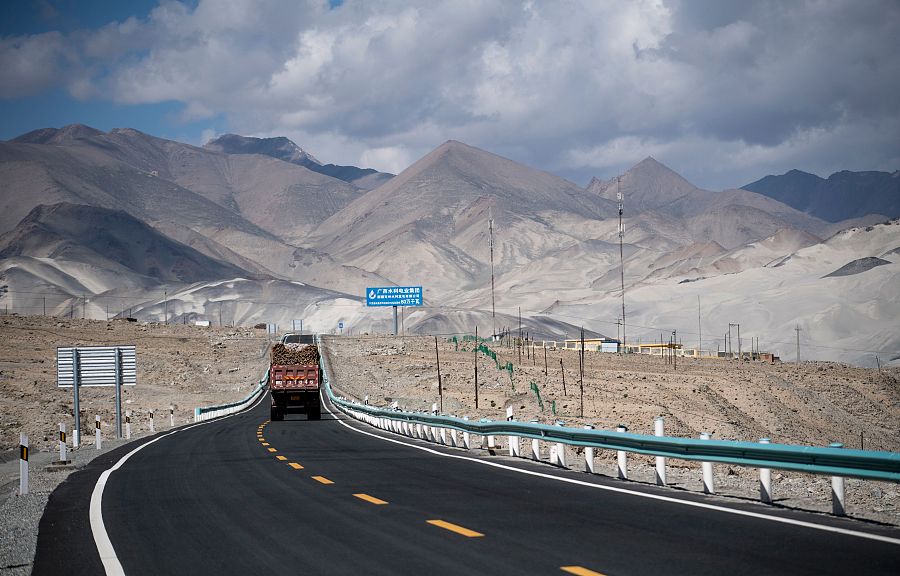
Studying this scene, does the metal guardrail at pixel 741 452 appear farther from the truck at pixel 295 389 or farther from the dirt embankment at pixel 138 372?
the truck at pixel 295 389

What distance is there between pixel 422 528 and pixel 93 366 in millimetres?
33068

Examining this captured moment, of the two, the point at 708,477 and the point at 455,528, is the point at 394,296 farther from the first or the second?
the point at 455,528

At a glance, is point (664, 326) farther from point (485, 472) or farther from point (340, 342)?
point (485, 472)

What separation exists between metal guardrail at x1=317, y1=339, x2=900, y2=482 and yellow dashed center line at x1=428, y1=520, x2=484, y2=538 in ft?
13.7

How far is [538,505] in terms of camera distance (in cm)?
1449

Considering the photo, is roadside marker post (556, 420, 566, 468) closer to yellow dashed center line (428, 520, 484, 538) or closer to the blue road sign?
yellow dashed center line (428, 520, 484, 538)

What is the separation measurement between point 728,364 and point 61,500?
88183 millimetres

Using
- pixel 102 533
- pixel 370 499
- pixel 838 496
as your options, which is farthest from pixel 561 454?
pixel 102 533

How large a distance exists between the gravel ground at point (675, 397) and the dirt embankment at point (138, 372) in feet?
36.5

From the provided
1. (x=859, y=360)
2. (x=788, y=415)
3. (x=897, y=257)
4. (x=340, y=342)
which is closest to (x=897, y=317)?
(x=859, y=360)

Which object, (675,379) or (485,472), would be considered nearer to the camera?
(485,472)

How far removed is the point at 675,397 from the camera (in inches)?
2677

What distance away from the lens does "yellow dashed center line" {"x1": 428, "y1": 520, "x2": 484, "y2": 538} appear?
11.8 m

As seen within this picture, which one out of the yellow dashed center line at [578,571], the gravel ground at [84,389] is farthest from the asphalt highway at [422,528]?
the gravel ground at [84,389]
